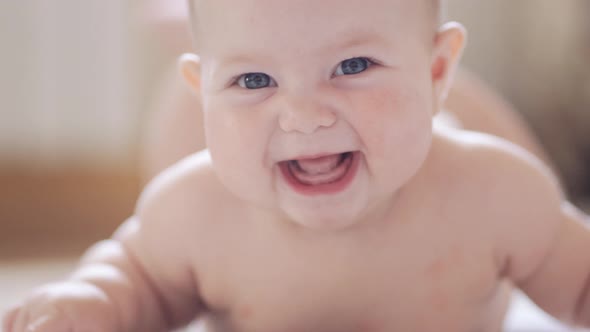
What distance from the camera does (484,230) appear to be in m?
0.72

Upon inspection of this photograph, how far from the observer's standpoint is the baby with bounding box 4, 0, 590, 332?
0.58 metres

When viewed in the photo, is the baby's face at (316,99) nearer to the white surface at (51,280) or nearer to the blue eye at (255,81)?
the blue eye at (255,81)

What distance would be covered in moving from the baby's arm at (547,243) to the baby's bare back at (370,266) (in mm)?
21

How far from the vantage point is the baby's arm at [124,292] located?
25.2 inches

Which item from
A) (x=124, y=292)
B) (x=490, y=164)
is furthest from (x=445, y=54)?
(x=124, y=292)

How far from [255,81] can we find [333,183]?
0.10 m

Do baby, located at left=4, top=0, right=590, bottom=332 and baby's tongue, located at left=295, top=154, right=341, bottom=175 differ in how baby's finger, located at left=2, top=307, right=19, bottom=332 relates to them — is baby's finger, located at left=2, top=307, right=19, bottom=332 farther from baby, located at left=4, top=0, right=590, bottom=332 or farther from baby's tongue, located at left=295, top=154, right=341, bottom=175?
baby's tongue, located at left=295, top=154, right=341, bottom=175

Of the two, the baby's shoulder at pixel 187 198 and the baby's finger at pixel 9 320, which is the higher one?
the baby's shoulder at pixel 187 198

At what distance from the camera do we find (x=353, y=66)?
60 cm

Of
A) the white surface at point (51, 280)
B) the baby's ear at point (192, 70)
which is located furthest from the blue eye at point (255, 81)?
the white surface at point (51, 280)

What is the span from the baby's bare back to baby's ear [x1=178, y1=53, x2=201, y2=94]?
121 mm

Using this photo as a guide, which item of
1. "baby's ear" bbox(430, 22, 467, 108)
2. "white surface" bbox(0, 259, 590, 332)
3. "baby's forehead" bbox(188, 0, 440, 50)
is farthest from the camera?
"white surface" bbox(0, 259, 590, 332)

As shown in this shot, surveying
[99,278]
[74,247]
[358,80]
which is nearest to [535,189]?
[358,80]

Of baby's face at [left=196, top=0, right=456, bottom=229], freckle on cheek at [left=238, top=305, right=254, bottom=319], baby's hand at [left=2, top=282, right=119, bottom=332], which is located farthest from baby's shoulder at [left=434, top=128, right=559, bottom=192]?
baby's hand at [left=2, top=282, right=119, bottom=332]
